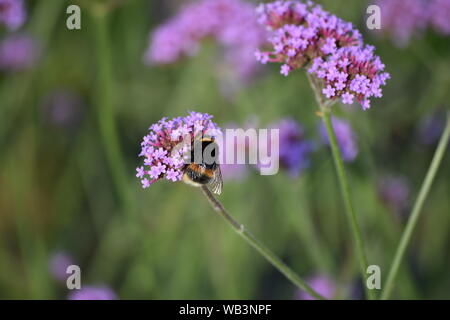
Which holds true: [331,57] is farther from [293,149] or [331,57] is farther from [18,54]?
[18,54]

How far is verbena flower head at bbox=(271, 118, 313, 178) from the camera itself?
1.85 meters

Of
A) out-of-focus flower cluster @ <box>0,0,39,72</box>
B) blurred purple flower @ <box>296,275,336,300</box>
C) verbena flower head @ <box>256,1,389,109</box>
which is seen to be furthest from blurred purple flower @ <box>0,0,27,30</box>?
blurred purple flower @ <box>296,275,336,300</box>

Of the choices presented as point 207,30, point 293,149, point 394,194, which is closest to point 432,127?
point 394,194

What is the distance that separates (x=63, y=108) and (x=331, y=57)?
2255 millimetres

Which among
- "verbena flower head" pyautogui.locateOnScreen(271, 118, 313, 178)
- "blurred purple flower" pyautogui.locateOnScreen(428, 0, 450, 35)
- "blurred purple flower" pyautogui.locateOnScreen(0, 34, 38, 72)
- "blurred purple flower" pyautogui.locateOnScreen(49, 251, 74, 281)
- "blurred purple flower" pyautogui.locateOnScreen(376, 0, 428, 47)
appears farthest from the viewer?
"blurred purple flower" pyautogui.locateOnScreen(0, 34, 38, 72)

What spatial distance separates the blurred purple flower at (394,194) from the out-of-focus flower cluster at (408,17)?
597 mm

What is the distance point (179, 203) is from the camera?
2621 mm

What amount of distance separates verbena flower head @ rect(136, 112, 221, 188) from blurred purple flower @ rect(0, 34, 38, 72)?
170 centimetres

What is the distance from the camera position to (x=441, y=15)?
2.15m

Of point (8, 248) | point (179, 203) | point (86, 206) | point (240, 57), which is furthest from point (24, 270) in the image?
point (240, 57)

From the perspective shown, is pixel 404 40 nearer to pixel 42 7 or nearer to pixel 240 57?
pixel 240 57

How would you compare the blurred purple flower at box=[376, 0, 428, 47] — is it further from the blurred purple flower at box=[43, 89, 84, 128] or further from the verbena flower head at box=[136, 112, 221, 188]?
the blurred purple flower at box=[43, 89, 84, 128]

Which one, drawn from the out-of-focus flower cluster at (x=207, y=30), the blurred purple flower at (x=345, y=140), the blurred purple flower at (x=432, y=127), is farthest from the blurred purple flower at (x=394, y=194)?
the out-of-focus flower cluster at (x=207, y=30)
